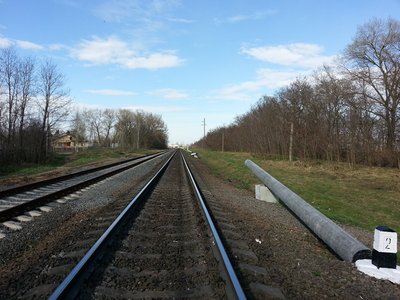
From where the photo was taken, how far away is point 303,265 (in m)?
6.18

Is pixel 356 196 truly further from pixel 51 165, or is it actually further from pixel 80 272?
pixel 51 165

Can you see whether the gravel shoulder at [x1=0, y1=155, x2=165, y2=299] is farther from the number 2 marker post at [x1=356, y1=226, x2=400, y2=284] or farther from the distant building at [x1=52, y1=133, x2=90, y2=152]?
the distant building at [x1=52, y1=133, x2=90, y2=152]

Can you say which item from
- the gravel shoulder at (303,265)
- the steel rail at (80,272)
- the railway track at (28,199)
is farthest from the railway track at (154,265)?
the railway track at (28,199)

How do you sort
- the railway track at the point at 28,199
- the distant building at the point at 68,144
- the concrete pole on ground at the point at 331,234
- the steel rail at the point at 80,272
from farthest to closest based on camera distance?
the distant building at the point at 68,144 → the railway track at the point at 28,199 → the concrete pole on ground at the point at 331,234 → the steel rail at the point at 80,272

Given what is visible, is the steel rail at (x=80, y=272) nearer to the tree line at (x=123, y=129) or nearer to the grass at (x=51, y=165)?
the grass at (x=51, y=165)

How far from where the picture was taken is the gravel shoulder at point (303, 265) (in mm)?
5012

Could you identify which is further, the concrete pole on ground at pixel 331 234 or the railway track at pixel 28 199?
the railway track at pixel 28 199

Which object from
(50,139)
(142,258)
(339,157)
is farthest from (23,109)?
(142,258)

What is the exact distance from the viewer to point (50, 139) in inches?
1914

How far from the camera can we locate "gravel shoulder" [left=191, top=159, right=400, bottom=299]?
5.01 meters

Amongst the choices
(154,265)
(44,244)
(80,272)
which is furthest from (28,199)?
(80,272)

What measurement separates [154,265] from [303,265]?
2430 millimetres

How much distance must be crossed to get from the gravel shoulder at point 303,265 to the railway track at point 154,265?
792 mm

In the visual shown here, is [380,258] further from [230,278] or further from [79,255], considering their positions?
[79,255]
